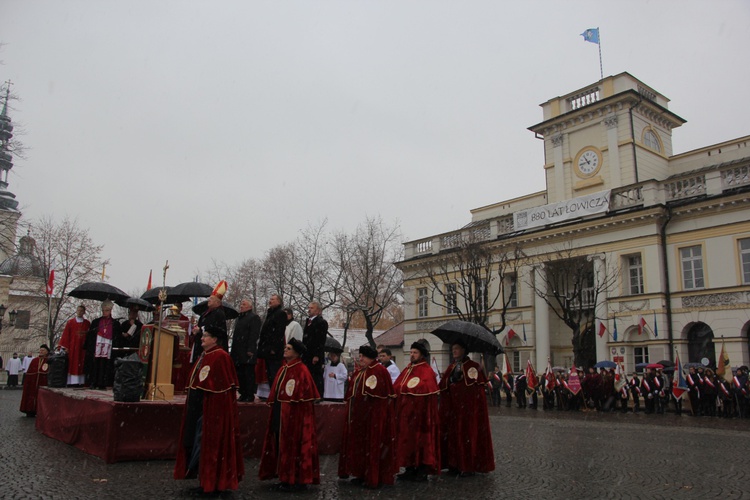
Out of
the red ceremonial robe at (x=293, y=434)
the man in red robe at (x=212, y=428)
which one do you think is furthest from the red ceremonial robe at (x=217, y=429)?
the red ceremonial robe at (x=293, y=434)

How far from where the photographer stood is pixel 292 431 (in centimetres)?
795

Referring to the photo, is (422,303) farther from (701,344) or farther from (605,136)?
(701,344)

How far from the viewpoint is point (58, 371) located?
564 inches

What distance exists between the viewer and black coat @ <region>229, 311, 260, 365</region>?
11.0 m

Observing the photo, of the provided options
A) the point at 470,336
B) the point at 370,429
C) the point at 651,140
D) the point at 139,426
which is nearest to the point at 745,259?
the point at 651,140

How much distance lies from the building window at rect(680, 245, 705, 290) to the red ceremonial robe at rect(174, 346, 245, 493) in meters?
26.3

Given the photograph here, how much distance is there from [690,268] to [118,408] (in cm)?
2675

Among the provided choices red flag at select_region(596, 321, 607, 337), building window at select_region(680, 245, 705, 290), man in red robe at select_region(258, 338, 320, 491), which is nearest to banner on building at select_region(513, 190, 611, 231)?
building window at select_region(680, 245, 705, 290)

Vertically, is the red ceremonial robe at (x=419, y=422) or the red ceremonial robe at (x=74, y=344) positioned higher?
the red ceremonial robe at (x=74, y=344)

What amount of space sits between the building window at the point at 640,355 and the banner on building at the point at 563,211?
7074mm

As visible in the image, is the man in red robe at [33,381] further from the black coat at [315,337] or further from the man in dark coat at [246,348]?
the black coat at [315,337]

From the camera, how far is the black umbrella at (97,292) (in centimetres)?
1396

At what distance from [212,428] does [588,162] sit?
104 ft

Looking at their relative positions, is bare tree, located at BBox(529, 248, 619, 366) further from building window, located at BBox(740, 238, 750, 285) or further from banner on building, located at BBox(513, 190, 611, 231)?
building window, located at BBox(740, 238, 750, 285)
